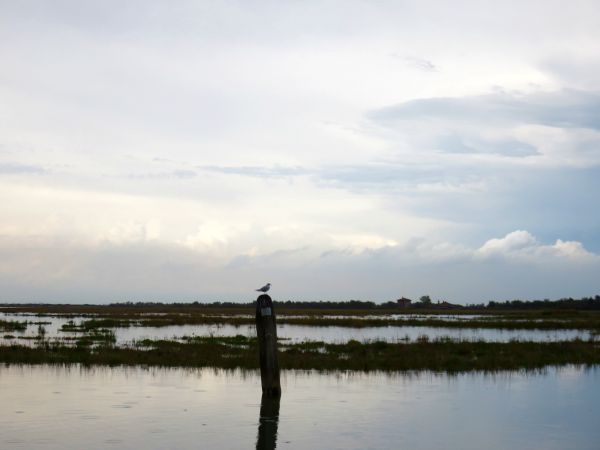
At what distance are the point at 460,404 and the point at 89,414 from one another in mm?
8621

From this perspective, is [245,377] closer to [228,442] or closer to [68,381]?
[68,381]

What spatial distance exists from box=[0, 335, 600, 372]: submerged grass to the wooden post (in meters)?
6.79

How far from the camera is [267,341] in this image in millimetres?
16625

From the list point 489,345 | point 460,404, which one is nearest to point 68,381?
point 460,404

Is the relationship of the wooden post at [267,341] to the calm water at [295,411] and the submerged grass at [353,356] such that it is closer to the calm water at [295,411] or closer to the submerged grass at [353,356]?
the calm water at [295,411]

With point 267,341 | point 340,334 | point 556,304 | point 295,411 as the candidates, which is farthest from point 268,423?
point 556,304

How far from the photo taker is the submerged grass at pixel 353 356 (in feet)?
81.1

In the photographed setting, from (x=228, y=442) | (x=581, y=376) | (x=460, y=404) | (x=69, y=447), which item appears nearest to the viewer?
(x=69, y=447)

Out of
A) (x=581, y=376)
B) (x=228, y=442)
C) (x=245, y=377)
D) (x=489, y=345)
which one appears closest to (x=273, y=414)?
(x=228, y=442)

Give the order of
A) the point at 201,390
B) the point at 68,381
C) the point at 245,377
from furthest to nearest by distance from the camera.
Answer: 1. the point at 245,377
2. the point at 68,381
3. the point at 201,390

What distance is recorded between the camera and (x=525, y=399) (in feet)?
61.1

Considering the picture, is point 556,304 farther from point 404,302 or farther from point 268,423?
point 268,423

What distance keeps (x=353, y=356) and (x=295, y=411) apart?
38.1 feet

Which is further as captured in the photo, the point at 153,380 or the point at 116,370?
the point at 116,370
